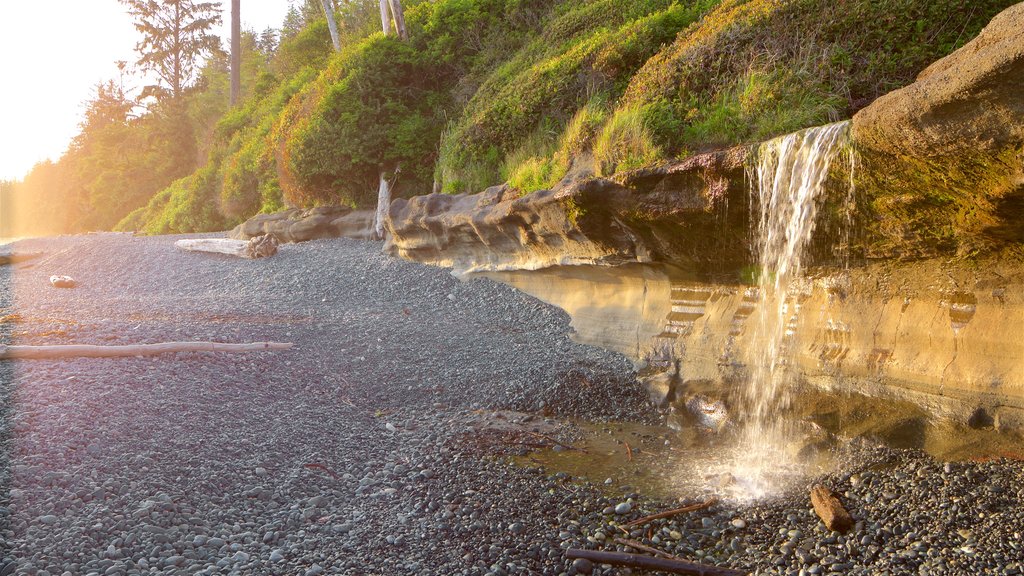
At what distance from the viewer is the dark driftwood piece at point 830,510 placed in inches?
171

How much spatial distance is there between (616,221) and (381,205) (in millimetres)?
8935

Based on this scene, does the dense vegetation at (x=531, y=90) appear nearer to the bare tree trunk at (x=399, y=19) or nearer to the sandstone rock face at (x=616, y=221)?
the bare tree trunk at (x=399, y=19)

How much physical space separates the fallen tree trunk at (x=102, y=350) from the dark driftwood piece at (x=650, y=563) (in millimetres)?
5138

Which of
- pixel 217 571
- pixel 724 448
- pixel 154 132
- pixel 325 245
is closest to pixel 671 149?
pixel 724 448

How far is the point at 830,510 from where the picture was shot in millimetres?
4441

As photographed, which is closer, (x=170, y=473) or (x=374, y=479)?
(x=170, y=473)

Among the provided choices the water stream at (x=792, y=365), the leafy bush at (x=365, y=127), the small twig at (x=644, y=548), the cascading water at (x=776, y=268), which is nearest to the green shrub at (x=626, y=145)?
the water stream at (x=792, y=365)

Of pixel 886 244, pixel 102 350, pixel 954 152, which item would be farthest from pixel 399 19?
pixel 954 152

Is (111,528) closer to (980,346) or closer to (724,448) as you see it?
(724,448)

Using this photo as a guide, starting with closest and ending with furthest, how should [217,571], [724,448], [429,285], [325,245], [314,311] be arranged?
[217,571] → [724,448] → [314,311] → [429,285] → [325,245]

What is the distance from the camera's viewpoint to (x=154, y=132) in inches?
1339

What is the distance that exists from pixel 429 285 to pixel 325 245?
4.72m

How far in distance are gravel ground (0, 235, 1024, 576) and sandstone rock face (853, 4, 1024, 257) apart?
1.85 m

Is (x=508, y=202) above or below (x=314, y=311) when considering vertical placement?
above
